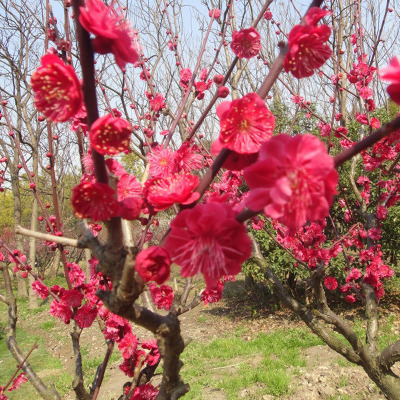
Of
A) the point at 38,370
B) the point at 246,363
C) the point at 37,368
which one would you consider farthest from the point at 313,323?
the point at 37,368

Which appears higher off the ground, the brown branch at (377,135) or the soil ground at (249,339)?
the brown branch at (377,135)

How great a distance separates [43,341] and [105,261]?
8.26 meters

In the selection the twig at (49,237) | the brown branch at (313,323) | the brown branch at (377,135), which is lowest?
the brown branch at (313,323)

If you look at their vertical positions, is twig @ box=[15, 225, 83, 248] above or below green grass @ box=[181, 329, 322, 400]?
above

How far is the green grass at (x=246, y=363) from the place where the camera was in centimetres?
442

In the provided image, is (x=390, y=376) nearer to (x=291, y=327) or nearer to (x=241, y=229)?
(x=241, y=229)

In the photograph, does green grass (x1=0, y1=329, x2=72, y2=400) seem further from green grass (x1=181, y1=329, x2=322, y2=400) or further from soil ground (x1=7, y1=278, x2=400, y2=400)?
green grass (x1=181, y1=329, x2=322, y2=400)

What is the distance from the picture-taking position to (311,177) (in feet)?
1.64

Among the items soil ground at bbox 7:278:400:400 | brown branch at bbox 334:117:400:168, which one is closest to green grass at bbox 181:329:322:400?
soil ground at bbox 7:278:400:400

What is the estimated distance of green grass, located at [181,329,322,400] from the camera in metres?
4.42

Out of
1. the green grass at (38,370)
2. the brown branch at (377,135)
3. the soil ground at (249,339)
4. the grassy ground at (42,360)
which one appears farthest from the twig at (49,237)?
the green grass at (38,370)

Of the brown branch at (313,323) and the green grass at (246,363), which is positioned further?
the green grass at (246,363)

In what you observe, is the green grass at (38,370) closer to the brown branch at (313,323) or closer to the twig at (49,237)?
the brown branch at (313,323)

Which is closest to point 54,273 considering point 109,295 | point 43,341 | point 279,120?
point 43,341
